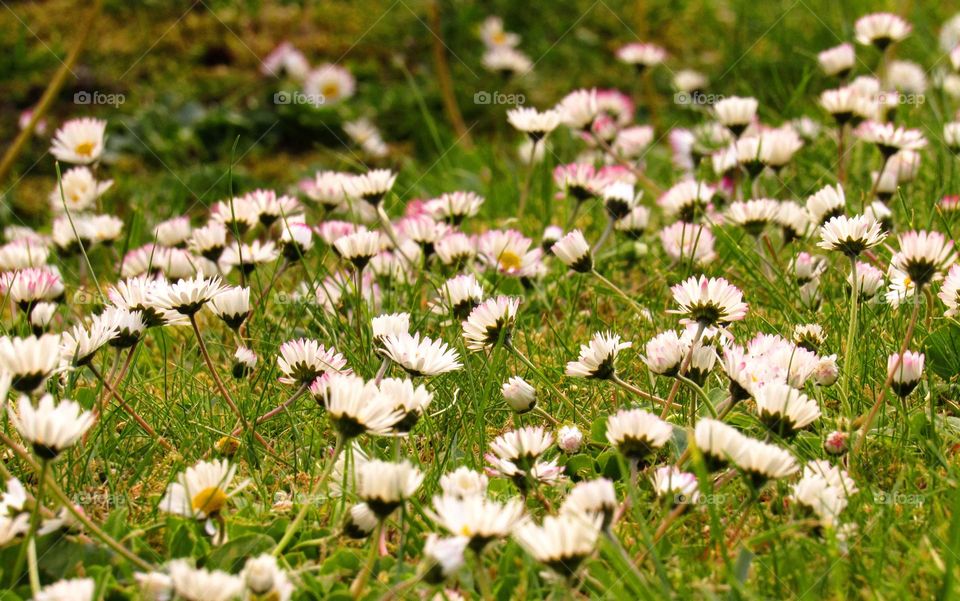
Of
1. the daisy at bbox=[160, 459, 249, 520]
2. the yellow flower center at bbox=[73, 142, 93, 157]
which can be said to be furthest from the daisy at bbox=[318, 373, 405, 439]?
the yellow flower center at bbox=[73, 142, 93, 157]

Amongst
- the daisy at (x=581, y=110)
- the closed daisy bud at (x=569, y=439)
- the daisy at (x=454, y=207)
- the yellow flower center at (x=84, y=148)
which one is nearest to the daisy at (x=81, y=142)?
the yellow flower center at (x=84, y=148)

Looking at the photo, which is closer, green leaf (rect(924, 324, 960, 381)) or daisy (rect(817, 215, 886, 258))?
daisy (rect(817, 215, 886, 258))

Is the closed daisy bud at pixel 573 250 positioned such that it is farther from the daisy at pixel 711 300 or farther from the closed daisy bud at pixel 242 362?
the closed daisy bud at pixel 242 362

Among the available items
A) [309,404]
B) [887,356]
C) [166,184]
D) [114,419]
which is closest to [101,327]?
[114,419]

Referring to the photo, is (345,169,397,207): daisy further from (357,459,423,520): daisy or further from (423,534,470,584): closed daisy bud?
(423,534,470,584): closed daisy bud

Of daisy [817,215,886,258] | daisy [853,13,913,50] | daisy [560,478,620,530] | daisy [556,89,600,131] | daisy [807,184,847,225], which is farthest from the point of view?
daisy [853,13,913,50]

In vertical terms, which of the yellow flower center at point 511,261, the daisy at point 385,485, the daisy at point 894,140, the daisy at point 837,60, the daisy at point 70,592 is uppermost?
the daisy at point 837,60
